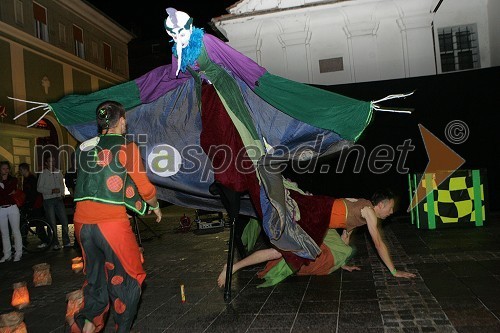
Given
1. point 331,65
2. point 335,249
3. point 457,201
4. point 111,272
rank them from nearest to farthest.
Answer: point 111,272, point 335,249, point 457,201, point 331,65

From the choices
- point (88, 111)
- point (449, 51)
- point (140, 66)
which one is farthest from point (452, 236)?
point (140, 66)

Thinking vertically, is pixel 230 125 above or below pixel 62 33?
below

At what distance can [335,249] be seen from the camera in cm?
549

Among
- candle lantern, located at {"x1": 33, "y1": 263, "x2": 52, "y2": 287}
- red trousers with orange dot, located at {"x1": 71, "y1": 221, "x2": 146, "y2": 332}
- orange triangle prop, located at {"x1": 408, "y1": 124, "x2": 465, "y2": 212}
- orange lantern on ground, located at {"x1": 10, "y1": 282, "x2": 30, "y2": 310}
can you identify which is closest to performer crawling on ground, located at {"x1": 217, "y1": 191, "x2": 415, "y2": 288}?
red trousers with orange dot, located at {"x1": 71, "y1": 221, "x2": 146, "y2": 332}

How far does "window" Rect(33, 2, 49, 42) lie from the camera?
63.7 feet

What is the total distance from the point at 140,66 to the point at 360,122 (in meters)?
36.9

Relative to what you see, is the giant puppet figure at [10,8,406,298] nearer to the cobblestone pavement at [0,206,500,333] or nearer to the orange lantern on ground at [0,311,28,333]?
the cobblestone pavement at [0,206,500,333]

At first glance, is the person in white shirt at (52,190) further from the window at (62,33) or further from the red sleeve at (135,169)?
the window at (62,33)

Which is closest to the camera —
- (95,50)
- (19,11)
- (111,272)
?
(111,272)

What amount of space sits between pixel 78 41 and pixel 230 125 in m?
21.2

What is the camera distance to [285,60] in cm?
1359

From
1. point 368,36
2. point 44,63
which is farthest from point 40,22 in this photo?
point 368,36

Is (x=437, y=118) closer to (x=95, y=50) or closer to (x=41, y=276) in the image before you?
(x=41, y=276)

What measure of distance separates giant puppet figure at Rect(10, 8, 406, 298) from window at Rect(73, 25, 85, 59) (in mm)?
19917
